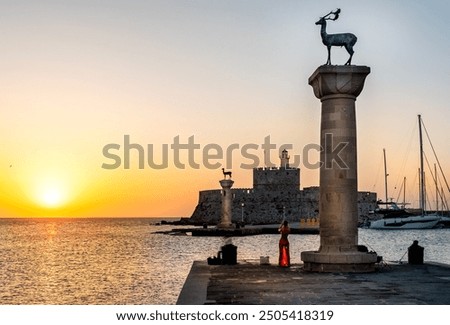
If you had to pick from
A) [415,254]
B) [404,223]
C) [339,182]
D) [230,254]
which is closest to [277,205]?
[404,223]

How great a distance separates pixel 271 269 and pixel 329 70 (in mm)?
4883

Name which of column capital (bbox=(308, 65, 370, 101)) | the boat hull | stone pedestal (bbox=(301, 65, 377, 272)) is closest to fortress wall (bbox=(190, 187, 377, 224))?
the boat hull

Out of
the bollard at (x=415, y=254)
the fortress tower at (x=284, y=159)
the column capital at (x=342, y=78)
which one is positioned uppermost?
the fortress tower at (x=284, y=159)

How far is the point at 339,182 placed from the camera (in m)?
16.0

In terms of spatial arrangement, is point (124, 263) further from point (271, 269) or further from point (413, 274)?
point (413, 274)

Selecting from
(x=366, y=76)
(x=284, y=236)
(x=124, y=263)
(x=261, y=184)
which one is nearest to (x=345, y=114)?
(x=366, y=76)

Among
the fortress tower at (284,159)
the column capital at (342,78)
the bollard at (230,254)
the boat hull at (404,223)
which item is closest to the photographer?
the column capital at (342,78)

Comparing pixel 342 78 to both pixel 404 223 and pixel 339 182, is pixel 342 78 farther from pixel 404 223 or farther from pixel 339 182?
pixel 404 223

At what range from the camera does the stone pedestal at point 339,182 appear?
15.8 metres

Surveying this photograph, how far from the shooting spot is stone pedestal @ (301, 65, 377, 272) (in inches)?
623

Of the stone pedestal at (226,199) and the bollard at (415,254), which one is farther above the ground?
the stone pedestal at (226,199)

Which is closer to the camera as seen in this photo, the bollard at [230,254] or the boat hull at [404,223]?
the bollard at [230,254]

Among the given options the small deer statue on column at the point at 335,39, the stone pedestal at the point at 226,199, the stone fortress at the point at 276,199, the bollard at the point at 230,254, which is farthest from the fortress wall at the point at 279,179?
the small deer statue on column at the point at 335,39

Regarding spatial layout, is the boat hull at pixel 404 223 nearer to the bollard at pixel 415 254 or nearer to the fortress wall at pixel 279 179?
the fortress wall at pixel 279 179
